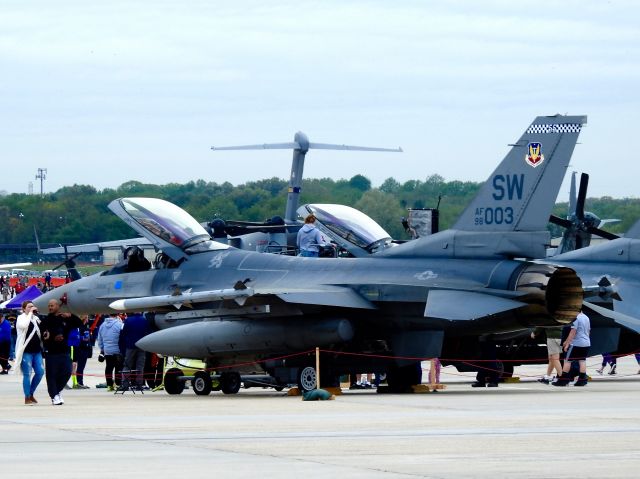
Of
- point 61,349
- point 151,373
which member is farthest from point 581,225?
point 61,349

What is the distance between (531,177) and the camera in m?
19.0

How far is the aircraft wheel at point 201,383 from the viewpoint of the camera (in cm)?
2128

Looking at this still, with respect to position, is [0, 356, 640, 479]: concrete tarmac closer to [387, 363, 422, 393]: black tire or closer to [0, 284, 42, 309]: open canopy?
[387, 363, 422, 393]: black tire

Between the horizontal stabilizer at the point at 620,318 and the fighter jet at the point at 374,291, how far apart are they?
1.89 metres

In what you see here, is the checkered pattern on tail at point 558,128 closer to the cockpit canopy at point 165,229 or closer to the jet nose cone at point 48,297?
the cockpit canopy at point 165,229

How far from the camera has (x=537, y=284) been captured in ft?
61.9

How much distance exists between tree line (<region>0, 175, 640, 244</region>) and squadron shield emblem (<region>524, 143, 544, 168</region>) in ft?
79.3

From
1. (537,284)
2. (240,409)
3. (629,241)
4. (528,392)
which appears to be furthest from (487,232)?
(629,241)

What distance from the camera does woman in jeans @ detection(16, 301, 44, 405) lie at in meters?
18.3

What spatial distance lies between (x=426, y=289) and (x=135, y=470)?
33.8 ft

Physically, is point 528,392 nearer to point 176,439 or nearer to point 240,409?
point 240,409

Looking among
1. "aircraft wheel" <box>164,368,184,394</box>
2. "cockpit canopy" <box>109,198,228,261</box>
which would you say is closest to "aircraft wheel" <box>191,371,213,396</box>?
"aircraft wheel" <box>164,368,184,394</box>

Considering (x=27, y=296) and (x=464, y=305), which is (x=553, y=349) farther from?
(x=27, y=296)

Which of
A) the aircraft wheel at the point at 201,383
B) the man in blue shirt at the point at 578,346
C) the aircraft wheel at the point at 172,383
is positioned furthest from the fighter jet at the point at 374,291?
the man in blue shirt at the point at 578,346
